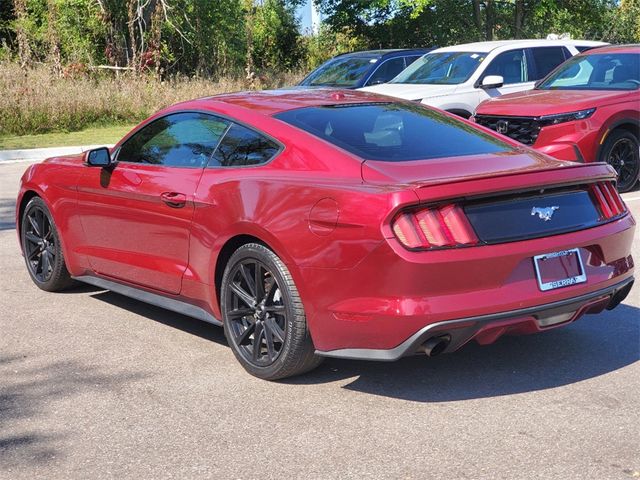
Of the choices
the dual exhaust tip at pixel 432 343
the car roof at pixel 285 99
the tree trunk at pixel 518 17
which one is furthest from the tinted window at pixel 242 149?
the tree trunk at pixel 518 17

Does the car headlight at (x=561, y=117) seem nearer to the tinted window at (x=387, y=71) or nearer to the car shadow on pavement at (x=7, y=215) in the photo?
the car shadow on pavement at (x=7, y=215)

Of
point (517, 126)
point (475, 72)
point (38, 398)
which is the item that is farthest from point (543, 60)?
point (38, 398)

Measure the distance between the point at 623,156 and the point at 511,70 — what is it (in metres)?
3.83

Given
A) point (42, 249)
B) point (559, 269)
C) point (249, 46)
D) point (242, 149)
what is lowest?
point (42, 249)

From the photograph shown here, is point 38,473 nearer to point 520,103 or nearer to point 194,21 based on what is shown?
point 520,103

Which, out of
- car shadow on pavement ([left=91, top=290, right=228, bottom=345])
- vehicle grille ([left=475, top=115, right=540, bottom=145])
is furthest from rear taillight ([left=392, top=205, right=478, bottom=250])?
vehicle grille ([left=475, top=115, right=540, bottom=145])

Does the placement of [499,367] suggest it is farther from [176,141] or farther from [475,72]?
[475,72]

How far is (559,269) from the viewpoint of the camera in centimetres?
489

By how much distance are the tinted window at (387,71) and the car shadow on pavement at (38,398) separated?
12.3 metres

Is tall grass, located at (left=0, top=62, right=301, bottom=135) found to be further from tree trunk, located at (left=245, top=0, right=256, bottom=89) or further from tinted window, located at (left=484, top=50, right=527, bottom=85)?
tinted window, located at (left=484, top=50, right=527, bottom=85)

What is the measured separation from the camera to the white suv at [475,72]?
14.2 m

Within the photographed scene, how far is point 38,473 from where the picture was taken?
4.15 m

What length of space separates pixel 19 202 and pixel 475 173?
4176mm

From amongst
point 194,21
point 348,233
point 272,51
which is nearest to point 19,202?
point 348,233
